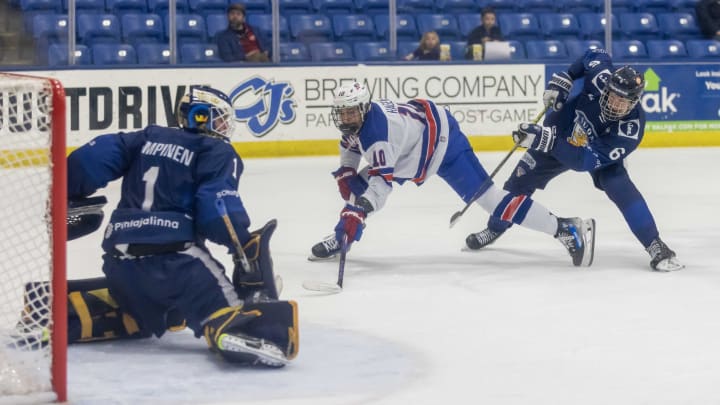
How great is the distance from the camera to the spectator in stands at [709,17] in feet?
36.9

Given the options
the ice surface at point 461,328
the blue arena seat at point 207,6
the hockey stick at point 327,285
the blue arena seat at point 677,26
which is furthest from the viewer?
the blue arena seat at point 677,26

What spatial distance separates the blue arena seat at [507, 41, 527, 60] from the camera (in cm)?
1050

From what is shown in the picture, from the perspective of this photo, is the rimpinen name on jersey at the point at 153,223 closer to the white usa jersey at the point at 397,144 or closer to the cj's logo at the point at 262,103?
the white usa jersey at the point at 397,144

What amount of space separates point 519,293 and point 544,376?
1.31 meters

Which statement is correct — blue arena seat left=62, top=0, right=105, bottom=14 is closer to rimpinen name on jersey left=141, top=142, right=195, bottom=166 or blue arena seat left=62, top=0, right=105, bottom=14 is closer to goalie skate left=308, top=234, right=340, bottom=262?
goalie skate left=308, top=234, right=340, bottom=262

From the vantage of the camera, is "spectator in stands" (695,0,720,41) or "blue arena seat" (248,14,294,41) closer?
"blue arena seat" (248,14,294,41)

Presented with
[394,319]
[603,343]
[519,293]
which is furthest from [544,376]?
[519,293]

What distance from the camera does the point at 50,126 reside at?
3105 millimetres

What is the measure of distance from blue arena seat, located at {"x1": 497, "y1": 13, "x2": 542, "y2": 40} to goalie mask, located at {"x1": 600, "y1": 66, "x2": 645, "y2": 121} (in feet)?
18.3

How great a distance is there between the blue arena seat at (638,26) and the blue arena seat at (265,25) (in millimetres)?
3257

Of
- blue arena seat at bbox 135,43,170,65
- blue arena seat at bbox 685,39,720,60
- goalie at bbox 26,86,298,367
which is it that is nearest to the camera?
goalie at bbox 26,86,298,367

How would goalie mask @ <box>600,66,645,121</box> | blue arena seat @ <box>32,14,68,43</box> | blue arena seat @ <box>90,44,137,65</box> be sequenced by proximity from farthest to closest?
blue arena seat @ <box>90,44,137,65</box> < blue arena seat @ <box>32,14,68,43</box> < goalie mask @ <box>600,66,645,121</box>

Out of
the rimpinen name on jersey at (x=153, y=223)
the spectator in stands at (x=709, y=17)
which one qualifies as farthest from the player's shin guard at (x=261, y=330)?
the spectator in stands at (x=709, y=17)

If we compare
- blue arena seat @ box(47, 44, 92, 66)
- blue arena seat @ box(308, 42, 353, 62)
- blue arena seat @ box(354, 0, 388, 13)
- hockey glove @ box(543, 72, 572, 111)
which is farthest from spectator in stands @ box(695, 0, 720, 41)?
hockey glove @ box(543, 72, 572, 111)
